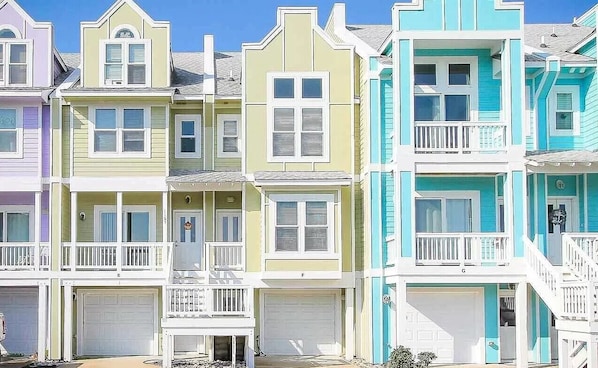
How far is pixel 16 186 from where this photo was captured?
29.3 m

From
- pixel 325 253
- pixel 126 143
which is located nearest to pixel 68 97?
pixel 126 143

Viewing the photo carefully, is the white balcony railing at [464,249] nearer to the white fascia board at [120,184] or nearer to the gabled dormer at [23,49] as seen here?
the white fascia board at [120,184]

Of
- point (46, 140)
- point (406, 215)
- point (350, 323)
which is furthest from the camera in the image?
point (46, 140)

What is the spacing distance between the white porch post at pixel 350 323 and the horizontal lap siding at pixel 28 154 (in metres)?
9.91

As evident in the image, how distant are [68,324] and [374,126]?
10.6 meters

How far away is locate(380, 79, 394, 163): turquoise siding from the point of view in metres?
27.8

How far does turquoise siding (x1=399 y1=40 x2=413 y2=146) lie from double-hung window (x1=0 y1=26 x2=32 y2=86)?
37.2 ft

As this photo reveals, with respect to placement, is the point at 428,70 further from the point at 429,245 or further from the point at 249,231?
the point at 249,231

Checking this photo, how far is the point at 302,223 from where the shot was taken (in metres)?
28.3

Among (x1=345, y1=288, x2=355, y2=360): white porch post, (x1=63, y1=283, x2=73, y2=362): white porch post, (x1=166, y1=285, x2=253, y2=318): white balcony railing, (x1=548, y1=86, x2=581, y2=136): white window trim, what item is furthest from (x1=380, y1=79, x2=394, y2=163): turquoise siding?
(x1=63, y1=283, x2=73, y2=362): white porch post

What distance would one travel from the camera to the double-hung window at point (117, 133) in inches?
1165

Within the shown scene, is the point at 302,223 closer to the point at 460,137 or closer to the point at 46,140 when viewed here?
the point at 460,137

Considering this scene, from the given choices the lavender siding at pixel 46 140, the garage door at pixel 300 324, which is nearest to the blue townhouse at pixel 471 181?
the garage door at pixel 300 324

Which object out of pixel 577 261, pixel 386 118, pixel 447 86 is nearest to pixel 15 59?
pixel 386 118
